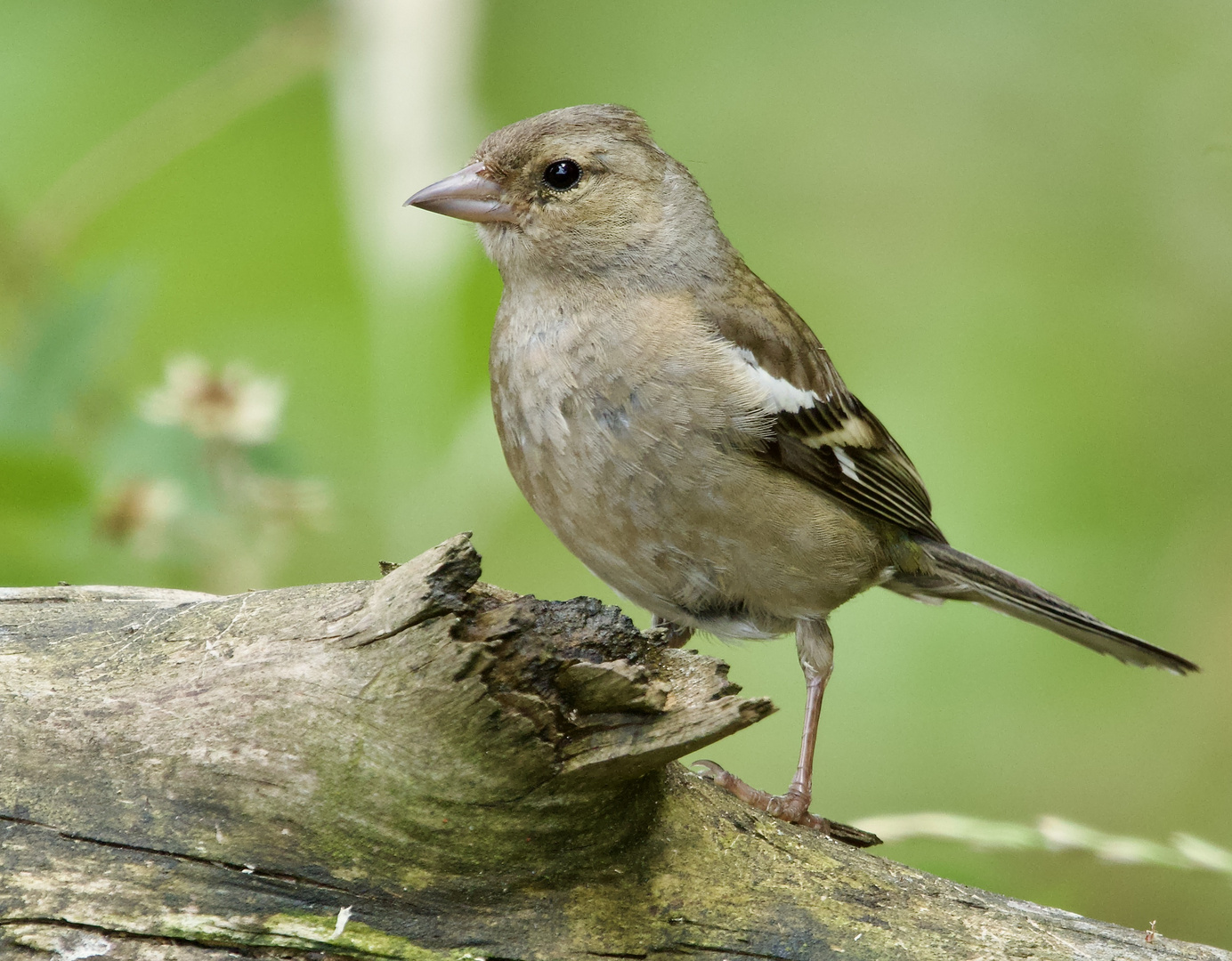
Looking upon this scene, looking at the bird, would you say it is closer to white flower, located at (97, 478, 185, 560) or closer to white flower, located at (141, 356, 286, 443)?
white flower, located at (141, 356, 286, 443)

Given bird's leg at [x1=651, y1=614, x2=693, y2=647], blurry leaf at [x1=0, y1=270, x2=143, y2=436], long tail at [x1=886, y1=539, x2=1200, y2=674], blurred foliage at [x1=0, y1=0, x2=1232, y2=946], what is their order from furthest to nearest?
1. blurred foliage at [x1=0, y1=0, x2=1232, y2=946]
2. long tail at [x1=886, y1=539, x2=1200, y2=674]
3. bird's leg at [x1=651, y1=614, x2=693, y2=647]
4. blurry leaf at [x1=0, y1=270, x2=143, y2=436]

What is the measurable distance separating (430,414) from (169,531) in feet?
4.27

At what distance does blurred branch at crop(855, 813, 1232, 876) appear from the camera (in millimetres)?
2189

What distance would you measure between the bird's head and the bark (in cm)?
145

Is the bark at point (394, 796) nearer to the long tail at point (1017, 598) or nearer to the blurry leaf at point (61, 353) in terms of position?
the blurry leaf at point (61, 353)

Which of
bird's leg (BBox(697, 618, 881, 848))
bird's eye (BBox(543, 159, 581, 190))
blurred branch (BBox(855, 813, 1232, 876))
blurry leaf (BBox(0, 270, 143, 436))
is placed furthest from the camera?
bird's eye (BBox(543, 159, 581, 190))

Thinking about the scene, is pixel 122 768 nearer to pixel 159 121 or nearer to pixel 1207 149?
pixel 159 121

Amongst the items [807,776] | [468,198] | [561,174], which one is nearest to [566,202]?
[561,174]

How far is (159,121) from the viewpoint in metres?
3.84

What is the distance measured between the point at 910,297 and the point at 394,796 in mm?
3654

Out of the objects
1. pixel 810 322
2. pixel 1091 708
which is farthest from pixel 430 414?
pixel 1091 708

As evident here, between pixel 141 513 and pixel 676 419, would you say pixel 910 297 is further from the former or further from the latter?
pixel 141 513

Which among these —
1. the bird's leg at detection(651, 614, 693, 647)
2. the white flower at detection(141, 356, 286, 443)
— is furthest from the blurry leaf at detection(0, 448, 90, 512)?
the bird's leg at detection(651, 614, 693, 647)

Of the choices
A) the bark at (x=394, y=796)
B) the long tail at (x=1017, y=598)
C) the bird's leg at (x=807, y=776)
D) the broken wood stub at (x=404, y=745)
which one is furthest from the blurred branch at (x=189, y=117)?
the long tail at (x=1017, y=598)
